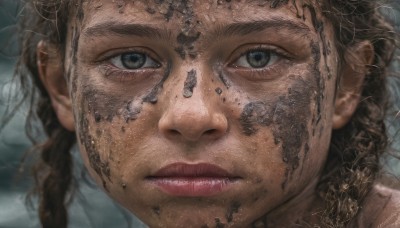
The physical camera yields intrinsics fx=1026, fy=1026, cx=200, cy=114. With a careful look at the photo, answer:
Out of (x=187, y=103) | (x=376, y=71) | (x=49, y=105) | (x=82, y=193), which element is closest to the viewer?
(x=187, y=103)

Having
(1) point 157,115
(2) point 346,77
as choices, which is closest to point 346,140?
(2) point 346,77

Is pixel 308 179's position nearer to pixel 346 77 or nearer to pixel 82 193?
pixel 346 77

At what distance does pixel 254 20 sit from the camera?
2551 millimetres

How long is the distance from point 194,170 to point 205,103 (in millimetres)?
167

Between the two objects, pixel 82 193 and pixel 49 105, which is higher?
pixel 49 105

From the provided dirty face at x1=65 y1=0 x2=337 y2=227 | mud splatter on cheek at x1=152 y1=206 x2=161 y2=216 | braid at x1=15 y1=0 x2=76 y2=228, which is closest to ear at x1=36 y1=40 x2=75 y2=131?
braid at x1=15 y1=0 x2=76 y2=228

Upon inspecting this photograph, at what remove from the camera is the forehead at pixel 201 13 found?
2535 millimetres

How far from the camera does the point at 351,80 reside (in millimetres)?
2883

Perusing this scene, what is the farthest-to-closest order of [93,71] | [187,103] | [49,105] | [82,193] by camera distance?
[82,193], [49,105], [93,71], [187,103]

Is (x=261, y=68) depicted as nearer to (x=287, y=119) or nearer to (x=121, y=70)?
(x=287, y=119)

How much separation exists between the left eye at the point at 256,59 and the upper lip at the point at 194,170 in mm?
282

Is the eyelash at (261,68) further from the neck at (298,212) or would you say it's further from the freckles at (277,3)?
the neck at (298,212)

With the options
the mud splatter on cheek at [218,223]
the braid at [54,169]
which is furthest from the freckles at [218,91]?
the braid at [54,169]

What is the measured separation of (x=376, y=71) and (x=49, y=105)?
1064 millimetres
